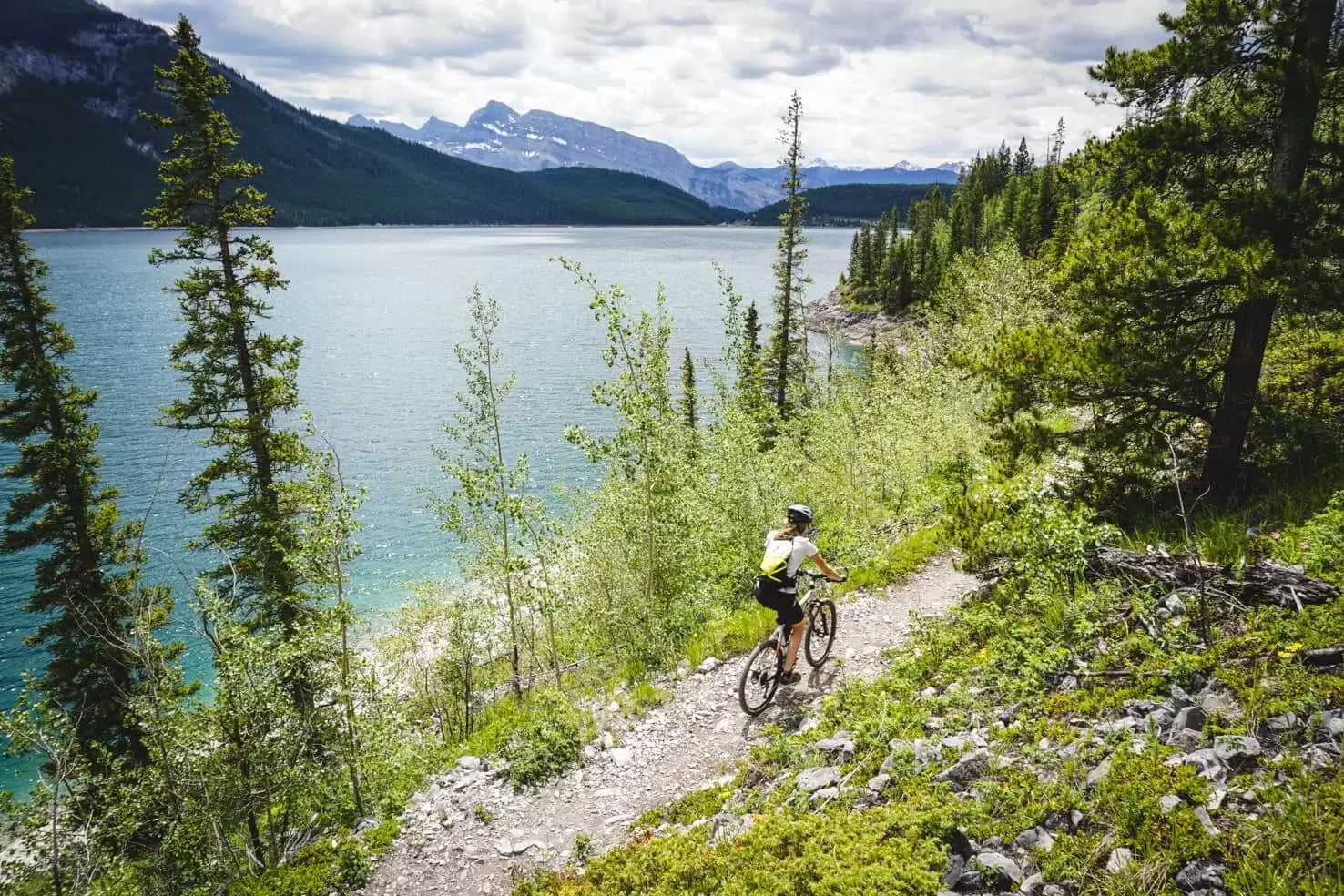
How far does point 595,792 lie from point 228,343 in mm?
16853

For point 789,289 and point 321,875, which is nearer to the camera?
point 321,875

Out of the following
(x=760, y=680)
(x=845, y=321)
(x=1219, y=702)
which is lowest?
(x=845, y=321)

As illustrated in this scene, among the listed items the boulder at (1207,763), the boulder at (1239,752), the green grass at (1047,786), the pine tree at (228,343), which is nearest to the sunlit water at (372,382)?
the pine tree at (228,343)

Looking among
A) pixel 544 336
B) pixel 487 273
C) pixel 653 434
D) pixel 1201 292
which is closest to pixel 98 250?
pixel 487 273

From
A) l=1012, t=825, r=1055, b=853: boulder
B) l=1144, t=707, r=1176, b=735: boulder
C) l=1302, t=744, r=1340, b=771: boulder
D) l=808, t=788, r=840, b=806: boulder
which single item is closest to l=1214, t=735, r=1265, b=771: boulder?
l=1302, t=744, r=1340, b=771: boulder

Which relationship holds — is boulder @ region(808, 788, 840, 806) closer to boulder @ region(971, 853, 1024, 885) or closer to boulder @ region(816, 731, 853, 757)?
boulder @ region(816, 731, 853, 757)

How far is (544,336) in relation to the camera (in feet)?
277

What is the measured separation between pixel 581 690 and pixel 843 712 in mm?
7163

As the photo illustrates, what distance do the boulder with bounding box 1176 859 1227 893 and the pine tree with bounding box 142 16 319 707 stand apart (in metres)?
18.5

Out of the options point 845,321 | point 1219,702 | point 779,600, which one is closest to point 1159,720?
point 1219,702

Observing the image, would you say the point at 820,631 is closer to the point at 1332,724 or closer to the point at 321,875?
the point at 1332,724

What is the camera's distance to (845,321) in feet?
344

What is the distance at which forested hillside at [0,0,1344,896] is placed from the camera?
564cm

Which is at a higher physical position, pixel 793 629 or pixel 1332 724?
pixel 1332 724
